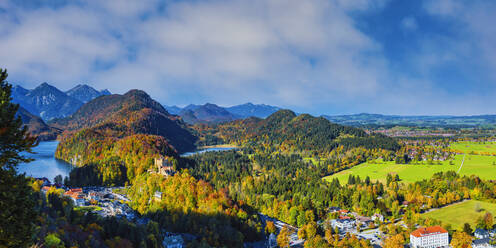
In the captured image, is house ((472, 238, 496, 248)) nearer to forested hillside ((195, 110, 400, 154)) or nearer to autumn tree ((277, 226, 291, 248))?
autumn tree ((277, 226, 291, 248))

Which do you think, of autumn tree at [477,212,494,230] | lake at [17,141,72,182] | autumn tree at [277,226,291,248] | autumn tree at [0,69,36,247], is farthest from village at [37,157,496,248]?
autumn tree at [0,69,36,247]

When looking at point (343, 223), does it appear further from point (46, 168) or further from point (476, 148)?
point (476, 148)

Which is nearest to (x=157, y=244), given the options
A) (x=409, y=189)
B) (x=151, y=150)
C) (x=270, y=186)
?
(x=270, y=186)

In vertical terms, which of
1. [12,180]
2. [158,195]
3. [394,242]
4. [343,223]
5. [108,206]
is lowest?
[343,223]

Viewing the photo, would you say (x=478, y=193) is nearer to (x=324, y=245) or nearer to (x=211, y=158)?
(x=324, y=245)

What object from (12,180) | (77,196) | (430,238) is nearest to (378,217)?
(430,238)
